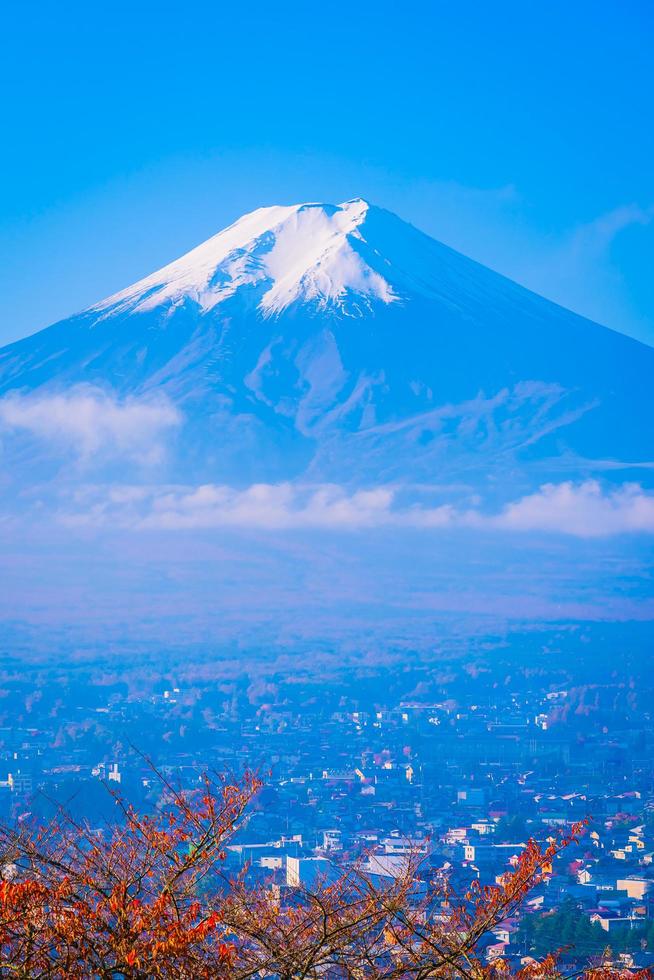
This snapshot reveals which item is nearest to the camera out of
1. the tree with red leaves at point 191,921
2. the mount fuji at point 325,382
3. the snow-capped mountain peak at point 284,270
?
the tree with red leaves at point 191,921

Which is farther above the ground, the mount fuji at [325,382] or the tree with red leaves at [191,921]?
the mount fuji at [325,382]

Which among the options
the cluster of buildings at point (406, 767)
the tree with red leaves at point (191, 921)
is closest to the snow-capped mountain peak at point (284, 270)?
the cluster of buildings at point (406, 767)

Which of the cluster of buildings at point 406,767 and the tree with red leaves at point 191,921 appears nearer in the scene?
the tree with red leaves at point 191,921

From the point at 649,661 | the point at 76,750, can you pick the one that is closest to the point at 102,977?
the point at 76,750

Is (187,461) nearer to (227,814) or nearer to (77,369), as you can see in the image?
(77,369)

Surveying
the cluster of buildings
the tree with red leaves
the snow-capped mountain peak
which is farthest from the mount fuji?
the tree with red leaves

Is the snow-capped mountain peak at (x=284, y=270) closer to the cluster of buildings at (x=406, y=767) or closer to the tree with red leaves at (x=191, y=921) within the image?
the cluster of buildings at (x=406, y=767)

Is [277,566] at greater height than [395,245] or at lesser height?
lesser
